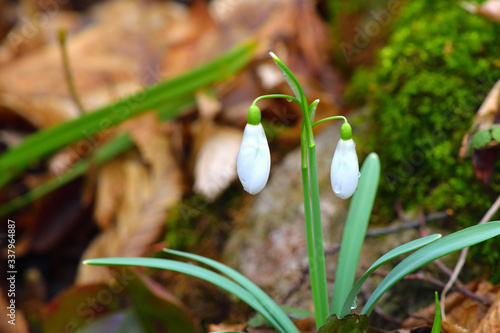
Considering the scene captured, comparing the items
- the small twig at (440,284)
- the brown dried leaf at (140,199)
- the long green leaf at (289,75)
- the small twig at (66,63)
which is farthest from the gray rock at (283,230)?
the small twig at (66,63)

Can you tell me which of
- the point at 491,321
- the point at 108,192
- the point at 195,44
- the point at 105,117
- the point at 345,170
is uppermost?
the point at 195,44

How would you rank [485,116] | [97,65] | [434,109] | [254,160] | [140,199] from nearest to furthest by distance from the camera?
[254,160]
[485,116]
[434,109]
[140,199]
[97,65]

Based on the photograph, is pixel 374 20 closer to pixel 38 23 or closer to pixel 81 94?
pixel 81 94

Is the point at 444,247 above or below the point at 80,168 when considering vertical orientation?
below

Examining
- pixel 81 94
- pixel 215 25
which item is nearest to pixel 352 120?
pixel 215 25

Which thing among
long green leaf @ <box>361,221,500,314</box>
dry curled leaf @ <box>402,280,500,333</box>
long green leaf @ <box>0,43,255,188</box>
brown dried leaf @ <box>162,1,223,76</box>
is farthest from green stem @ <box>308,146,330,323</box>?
brown dried leaf @ <box>162,1,223,76</box>

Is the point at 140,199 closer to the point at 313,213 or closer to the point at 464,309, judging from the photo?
Result: the point at 313,213

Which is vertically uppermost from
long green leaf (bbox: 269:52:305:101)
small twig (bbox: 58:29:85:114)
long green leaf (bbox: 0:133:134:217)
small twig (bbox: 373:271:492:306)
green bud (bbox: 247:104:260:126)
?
small twig (bbox: 58:29:85:114)

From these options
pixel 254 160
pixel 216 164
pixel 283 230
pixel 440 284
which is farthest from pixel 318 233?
pixel 216 164

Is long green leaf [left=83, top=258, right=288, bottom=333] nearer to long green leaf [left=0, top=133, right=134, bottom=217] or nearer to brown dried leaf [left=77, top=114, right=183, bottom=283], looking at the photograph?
brown dried leaf [left=77, top=114, right=183, bottom=283]
